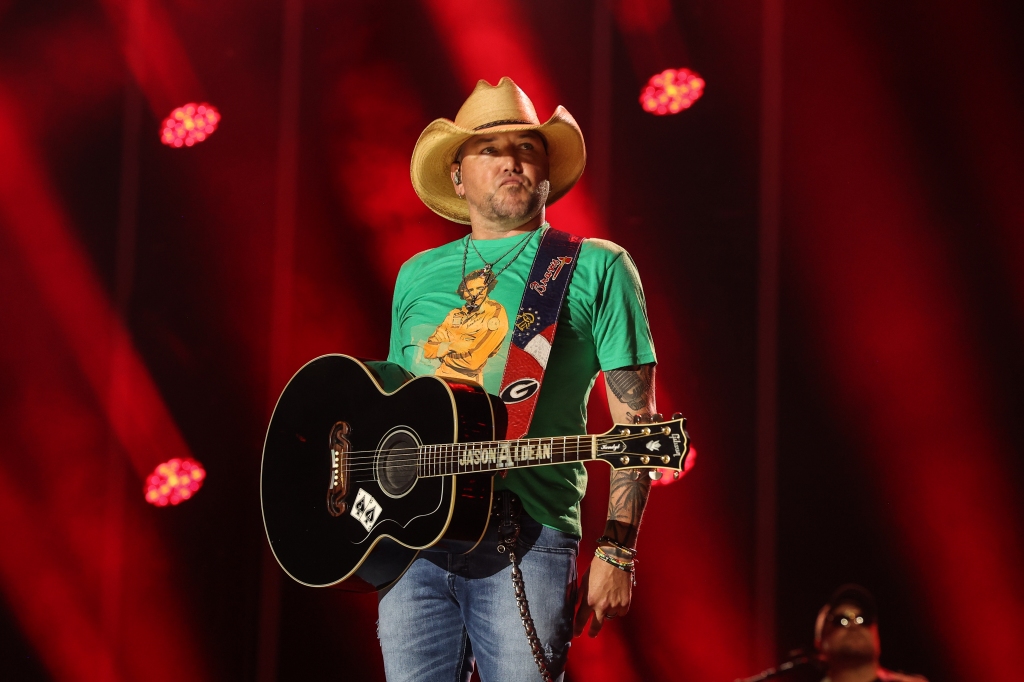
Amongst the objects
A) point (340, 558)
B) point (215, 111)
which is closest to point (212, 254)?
point (215, 111)

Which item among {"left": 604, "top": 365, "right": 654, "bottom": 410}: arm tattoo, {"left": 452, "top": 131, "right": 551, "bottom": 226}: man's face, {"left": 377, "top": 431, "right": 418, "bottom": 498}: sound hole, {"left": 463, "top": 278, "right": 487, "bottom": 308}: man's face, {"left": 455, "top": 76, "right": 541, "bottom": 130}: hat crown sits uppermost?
{"left": 455, "top": 76, "right": 541, "bottom": 130}: hat crown

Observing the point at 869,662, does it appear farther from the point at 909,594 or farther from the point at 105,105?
the point at 105,105

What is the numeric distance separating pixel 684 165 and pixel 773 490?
1252 mm

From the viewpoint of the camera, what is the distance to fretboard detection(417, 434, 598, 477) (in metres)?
1.96

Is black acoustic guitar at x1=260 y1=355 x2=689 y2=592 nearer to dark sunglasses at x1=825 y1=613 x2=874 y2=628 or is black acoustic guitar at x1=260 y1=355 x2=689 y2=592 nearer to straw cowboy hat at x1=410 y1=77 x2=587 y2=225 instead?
dark sunglasses at x1=825 y1=613 x2=874 y2=628

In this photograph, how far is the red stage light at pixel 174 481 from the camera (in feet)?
13.1

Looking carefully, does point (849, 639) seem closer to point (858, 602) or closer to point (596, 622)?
point (858, 602)

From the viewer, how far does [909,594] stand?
3.20m

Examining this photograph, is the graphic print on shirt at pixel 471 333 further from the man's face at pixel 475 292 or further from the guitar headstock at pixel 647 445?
the guitar headstock at pixel 647 445

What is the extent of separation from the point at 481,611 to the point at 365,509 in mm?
354

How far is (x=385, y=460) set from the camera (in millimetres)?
2227

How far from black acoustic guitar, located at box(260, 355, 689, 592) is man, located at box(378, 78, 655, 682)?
131 millimetres

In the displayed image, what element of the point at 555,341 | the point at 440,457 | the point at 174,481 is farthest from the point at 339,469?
the point at 174,481

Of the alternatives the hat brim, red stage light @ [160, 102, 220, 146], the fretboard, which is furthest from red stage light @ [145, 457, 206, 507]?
the fretboard
